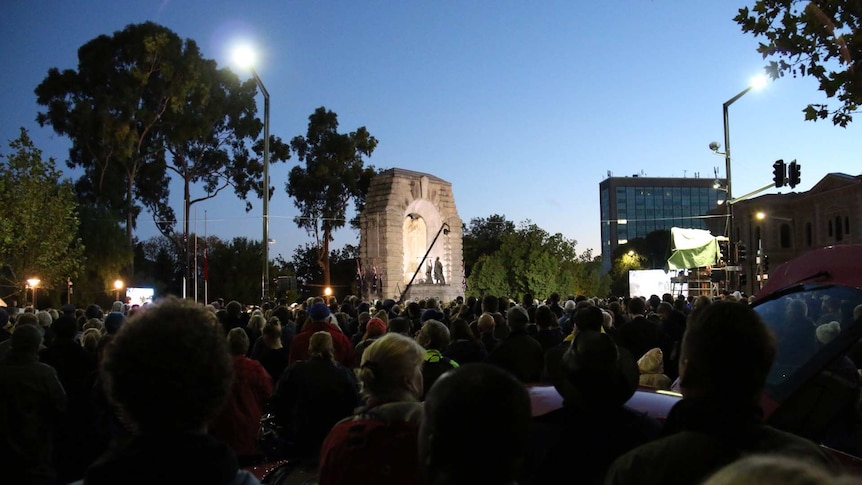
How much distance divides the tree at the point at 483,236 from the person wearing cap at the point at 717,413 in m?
57.0

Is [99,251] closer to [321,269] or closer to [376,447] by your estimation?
[321,269]

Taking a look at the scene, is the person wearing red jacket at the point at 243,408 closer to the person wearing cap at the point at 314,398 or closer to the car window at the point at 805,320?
the person wearing cap at the point at 314,398

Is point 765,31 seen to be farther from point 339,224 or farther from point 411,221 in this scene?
point 339,224

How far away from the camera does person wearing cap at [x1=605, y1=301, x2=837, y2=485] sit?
2311mm

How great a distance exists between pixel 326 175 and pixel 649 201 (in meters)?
120

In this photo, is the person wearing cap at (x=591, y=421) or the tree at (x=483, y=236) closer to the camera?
the person wearing cap at (x=591, y=421)

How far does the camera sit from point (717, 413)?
2.40m

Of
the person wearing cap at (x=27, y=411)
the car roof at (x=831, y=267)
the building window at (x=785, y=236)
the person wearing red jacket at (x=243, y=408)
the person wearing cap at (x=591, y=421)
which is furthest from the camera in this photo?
the building window at (x=785, y=236)

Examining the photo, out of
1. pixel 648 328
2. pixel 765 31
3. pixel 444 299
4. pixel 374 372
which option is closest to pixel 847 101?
pixel 765 31

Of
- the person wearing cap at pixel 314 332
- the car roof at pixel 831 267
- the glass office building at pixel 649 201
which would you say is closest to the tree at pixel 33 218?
the person wearing cap at pixel 314 332

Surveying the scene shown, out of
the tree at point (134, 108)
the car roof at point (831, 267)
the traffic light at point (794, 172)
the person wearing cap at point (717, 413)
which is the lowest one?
the person wearing cap at point (717, 413)

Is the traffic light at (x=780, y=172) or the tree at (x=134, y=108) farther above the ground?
the tree at (x=134, y=108)

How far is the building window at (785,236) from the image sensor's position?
62406mm

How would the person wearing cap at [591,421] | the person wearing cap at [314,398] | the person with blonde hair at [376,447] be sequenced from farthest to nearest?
the person wearing cap at [314,398], the person wearing cap at [591,421], the person with blonde hair at [376,447]
